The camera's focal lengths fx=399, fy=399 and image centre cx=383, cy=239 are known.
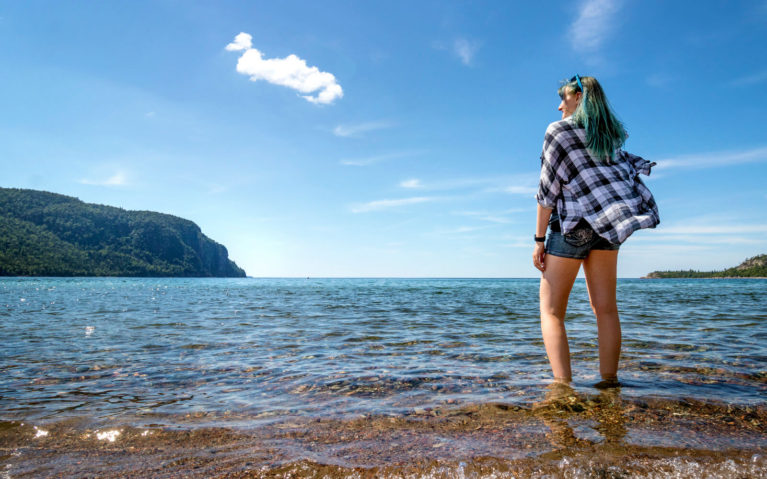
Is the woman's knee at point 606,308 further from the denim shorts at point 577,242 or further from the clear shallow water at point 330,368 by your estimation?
the clear shallow water at point 330,368

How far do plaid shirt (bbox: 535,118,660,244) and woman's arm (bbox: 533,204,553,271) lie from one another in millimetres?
60

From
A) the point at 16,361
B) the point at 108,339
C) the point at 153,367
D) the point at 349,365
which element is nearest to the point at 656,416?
the point at 349,365

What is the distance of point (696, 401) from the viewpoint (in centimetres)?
345

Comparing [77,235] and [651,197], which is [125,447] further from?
[77,235]

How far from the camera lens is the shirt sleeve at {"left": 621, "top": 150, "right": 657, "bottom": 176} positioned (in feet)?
12.0

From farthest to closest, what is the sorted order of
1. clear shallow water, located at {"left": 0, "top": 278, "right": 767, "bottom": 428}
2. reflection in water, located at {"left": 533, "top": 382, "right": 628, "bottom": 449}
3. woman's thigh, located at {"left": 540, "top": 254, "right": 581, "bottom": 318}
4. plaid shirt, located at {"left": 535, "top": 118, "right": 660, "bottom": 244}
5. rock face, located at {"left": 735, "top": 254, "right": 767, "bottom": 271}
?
rock face, located at {"left": 735, "top": 254, "right": 767, "bottom": 271}, clear shallow water, located at {"left": 0, "top": 278, "right": 767, "bottom": 428}, woman's thigh, located at {"left": 540, "top": 254, "right": 581, "bottom": 318}, plaid shirt, located at {"left": 535, "top": 118, "right": 660, "bottom": 244}, reflection in water, located at {"left": 533, "top": 382, "right": 628, "bottom": 449}

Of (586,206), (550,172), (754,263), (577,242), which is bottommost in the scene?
(577,242)

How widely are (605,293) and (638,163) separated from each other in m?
1.26

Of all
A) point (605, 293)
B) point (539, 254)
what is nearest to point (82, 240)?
point (539, 254)

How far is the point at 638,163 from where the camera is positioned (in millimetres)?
3705

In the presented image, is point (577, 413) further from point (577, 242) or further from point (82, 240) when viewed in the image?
point (82, 240)

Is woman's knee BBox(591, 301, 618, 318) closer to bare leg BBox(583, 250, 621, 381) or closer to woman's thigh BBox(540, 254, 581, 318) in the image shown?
bare leg BBox(583, 250, 621, 381)

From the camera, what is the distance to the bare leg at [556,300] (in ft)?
11.5

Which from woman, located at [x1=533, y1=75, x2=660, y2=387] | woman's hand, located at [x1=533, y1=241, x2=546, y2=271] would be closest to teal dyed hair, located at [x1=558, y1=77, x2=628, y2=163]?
woman, located at [x1=533, y1=75, x2=660, y2=387]
